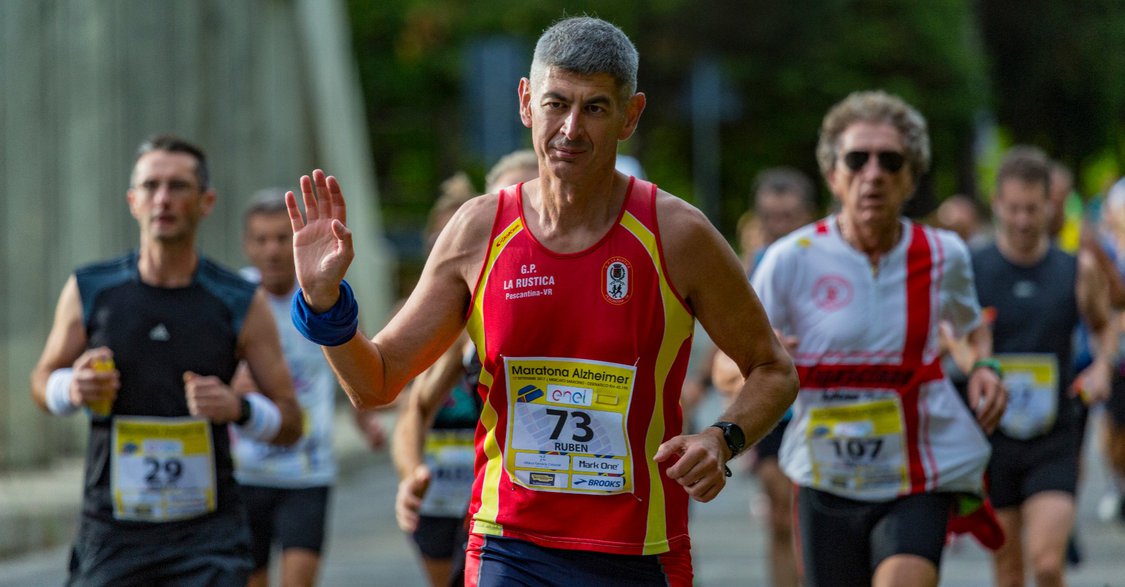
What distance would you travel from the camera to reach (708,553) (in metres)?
12.2

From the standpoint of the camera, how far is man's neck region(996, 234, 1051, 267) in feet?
29.1

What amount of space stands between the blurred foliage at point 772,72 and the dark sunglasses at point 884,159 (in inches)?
1252

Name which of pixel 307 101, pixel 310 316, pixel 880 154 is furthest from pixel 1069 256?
pixel 307 101

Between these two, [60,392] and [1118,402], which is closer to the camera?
[60,392]

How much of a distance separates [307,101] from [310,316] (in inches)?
800

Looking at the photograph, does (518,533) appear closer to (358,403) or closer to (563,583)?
(563,583)

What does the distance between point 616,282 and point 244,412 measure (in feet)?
7.36

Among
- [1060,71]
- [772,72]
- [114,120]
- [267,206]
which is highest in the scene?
[1060,71]

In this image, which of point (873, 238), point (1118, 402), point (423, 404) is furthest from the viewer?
point (1118, 402)

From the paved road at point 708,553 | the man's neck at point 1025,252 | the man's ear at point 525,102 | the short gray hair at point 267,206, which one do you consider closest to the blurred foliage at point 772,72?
→ the paved road at point 708,553

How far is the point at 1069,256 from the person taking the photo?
8.96m

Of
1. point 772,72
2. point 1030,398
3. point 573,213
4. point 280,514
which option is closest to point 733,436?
point 573,213

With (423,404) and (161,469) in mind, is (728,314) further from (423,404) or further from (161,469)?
(161,469)

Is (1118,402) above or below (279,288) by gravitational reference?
below
